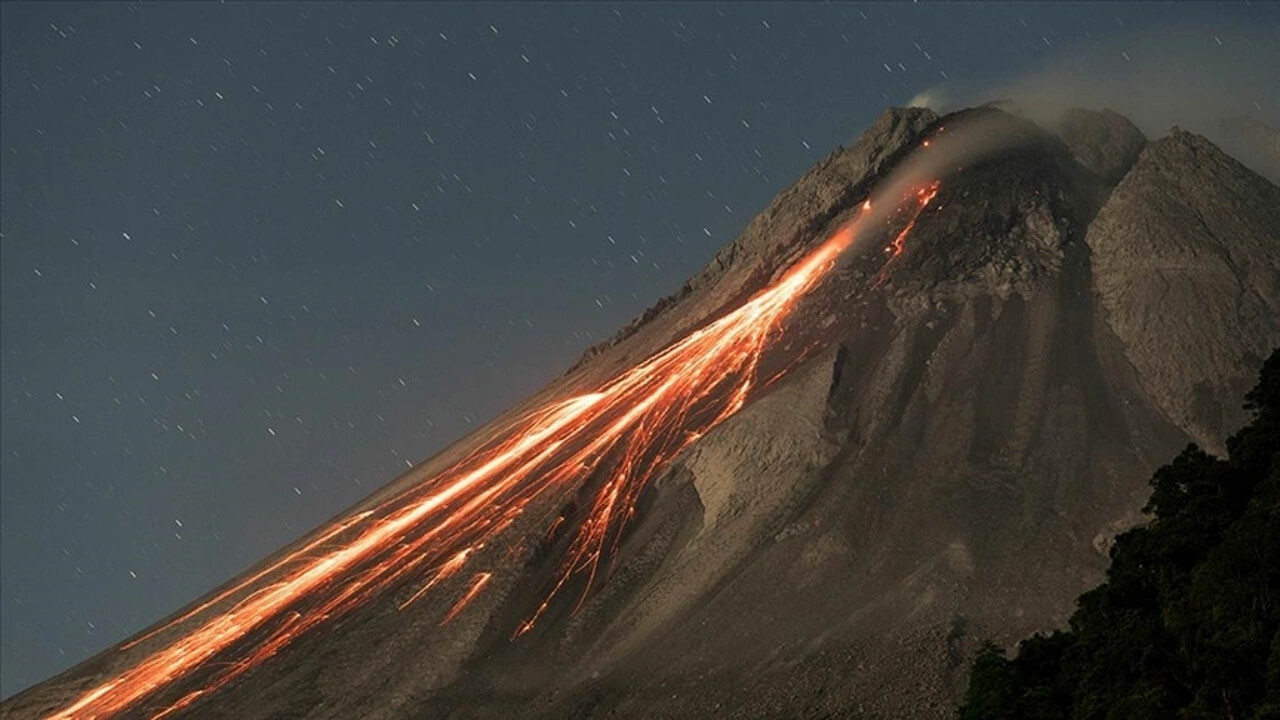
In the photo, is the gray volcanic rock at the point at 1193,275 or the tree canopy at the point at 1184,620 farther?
the gray volcanic rock at the point at 1193,275

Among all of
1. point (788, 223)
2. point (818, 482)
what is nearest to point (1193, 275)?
point (818, 482)

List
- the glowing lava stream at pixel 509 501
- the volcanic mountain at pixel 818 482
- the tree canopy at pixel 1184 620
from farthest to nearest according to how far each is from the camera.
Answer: the glowing lava stream at pixel 509 501 < the volcanic mountain at pixel 818 482 < the tree canopy at pixel 1184 620

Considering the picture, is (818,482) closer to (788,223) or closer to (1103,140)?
(788,223)

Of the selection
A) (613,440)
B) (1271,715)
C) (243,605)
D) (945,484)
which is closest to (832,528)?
(945,484)

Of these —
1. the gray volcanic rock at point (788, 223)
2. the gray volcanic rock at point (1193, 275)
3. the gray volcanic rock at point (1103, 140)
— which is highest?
the gray volcanic rock at point (788, 223)

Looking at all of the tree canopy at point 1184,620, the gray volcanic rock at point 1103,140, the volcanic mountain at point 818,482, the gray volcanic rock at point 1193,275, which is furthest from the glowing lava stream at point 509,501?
the tree canopy at point 1184,620

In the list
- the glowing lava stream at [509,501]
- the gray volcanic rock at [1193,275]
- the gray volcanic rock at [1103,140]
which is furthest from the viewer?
the gray volcanic rock at [1103,140]

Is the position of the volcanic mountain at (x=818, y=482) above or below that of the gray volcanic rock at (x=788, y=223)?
below

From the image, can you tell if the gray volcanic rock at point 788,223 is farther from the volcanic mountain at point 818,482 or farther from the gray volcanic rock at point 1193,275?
the gray volcanic rock at point 1193,275
